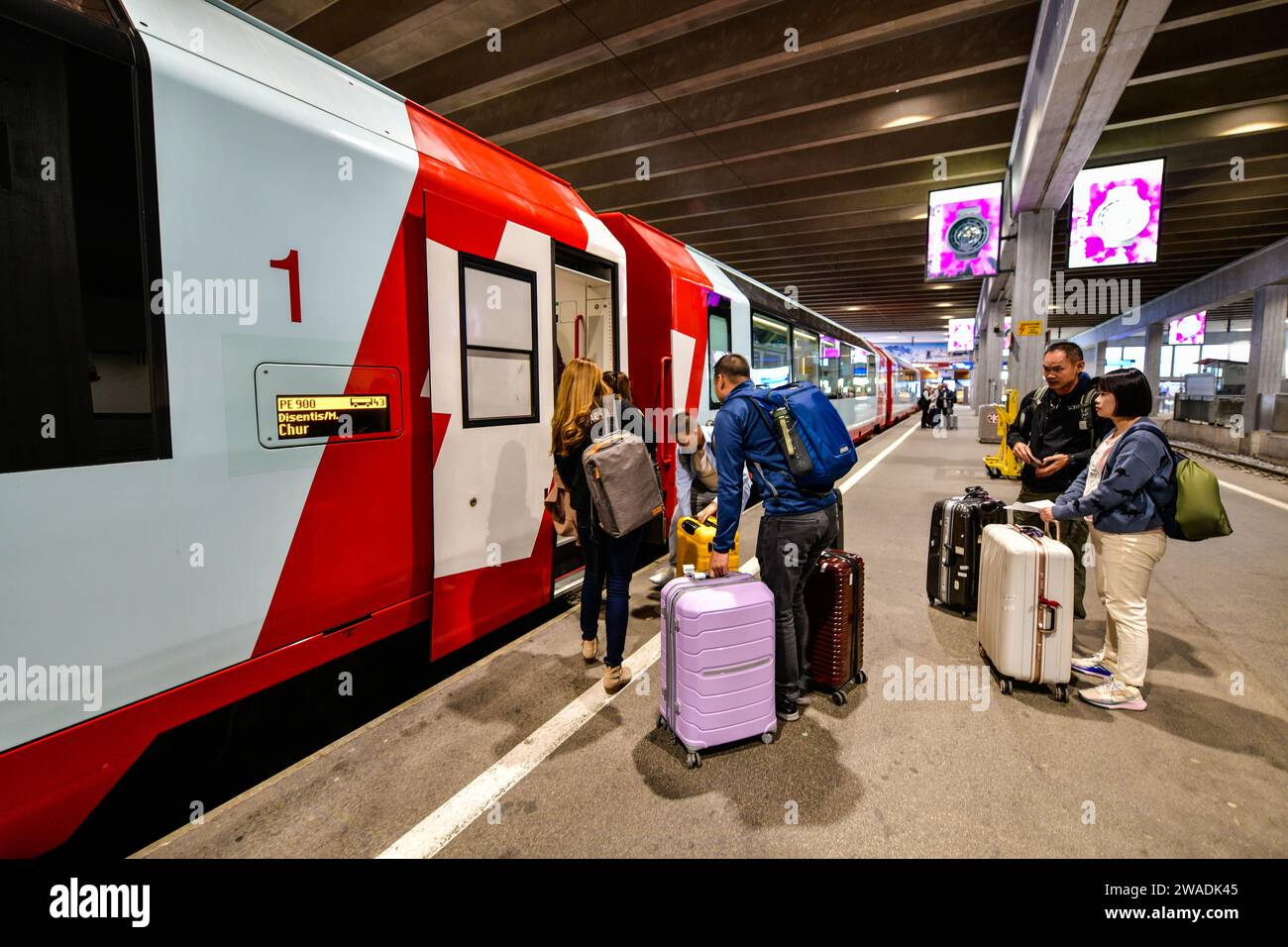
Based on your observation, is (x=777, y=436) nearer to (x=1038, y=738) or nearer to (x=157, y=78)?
(x=1038, y=738)

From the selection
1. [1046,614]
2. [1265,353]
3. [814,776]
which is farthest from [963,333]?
[814,776]

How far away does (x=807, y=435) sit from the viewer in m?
2.85

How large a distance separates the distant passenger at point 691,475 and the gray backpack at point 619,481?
5.80ft

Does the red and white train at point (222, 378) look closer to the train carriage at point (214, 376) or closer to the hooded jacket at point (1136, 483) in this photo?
the train carriage at point (214, 376)

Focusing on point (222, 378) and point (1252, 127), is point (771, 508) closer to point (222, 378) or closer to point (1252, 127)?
point (222, 378)

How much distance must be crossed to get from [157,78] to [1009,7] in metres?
7.94

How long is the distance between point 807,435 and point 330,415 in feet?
7.24

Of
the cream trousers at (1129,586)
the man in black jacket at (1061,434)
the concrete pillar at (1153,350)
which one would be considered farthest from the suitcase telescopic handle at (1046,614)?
the concrete pillar at (1153,350)

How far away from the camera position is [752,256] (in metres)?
17.9

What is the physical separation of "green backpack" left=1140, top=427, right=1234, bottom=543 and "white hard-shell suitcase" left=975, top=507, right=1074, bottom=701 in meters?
0.48

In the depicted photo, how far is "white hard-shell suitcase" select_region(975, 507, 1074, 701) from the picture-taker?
3.24 meters

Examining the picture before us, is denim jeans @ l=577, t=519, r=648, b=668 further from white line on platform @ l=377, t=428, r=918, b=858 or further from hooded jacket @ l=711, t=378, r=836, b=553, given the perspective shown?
hooded jacket @ l=711, t=378, r=836, b=553
